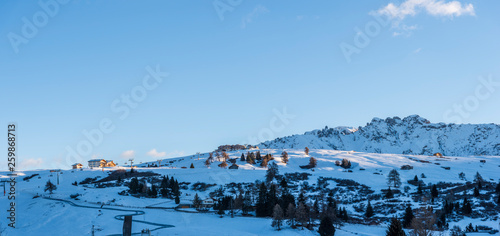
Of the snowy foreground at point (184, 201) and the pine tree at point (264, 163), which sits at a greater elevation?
the pine tree at point (264, 163)

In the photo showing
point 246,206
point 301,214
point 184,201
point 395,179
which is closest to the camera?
point 301,214

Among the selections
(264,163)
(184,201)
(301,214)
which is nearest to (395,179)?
(264,163)

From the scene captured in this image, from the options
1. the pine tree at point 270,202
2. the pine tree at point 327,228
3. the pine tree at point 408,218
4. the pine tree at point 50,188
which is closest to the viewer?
the pine tree at point 327,228

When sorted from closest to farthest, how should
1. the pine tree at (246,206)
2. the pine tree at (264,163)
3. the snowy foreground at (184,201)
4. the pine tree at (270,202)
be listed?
the snowy foreground at (184,201)
the pine tree at (270,202)
the pine tree at (246,206)
the pine tree at (264,163)

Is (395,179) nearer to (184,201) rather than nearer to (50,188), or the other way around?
(184,201)

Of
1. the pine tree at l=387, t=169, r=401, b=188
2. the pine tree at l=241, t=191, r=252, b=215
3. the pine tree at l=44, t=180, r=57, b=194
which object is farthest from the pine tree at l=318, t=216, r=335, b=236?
the pine tree at l=44, t=180, r=57, b=194

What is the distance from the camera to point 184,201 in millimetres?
84188

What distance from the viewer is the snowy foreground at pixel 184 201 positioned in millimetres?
58656

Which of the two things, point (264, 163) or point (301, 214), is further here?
point (264, 163)

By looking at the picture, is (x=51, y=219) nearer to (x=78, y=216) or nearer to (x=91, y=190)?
(x=78, y=216)

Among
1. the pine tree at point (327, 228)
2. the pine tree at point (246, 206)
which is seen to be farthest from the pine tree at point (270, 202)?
the pine tree at point (327, 228)

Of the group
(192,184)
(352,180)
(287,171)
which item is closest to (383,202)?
(352,180)

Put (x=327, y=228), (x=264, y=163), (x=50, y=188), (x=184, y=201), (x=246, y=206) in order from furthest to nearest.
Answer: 1. (x=264, y=163)
2. (x=50, y=188)
3. (x=184, y=201)
4. (x=246, y=206)
5. (x=327, y=228)

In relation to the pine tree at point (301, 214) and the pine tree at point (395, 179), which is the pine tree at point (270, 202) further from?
the pine tree at point (395, 179)
